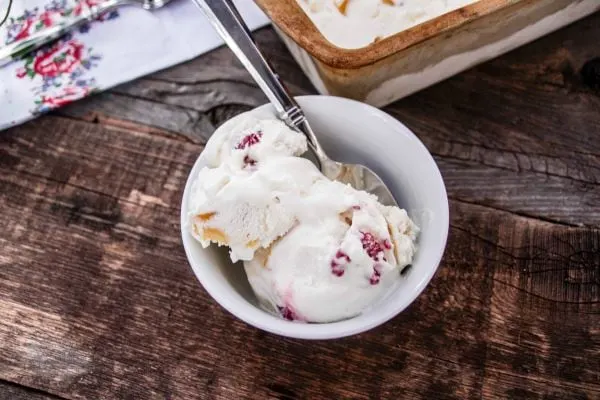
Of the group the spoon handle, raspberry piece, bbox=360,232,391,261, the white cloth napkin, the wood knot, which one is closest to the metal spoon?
the spoon handle

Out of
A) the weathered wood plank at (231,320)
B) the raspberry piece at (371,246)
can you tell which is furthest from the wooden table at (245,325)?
the raspberry piece at (371,246)

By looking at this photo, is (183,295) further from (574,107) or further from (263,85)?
(574,107)

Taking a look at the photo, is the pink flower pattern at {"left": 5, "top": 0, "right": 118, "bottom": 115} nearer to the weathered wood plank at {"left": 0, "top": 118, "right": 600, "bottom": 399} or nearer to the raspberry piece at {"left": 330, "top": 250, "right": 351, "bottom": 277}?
the weathered wood plank at {"left": 0, "top": 118, "right": 600, "bottom": 399}

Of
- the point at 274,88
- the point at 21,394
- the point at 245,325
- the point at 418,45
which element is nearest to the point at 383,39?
Answer: the point at 418,45

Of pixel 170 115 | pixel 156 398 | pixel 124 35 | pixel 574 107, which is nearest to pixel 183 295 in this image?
pixel 156 398

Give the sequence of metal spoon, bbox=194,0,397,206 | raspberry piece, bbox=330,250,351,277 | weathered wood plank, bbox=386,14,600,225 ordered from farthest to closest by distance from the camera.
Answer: weathered wood plank, bbox=386,14,600,225, metal spoon, bbox=194,0,397,206, raspberry piece, bbox=330,250,351,277

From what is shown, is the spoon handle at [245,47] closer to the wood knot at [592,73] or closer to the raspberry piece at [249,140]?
the raspberry piece at [249,140]
